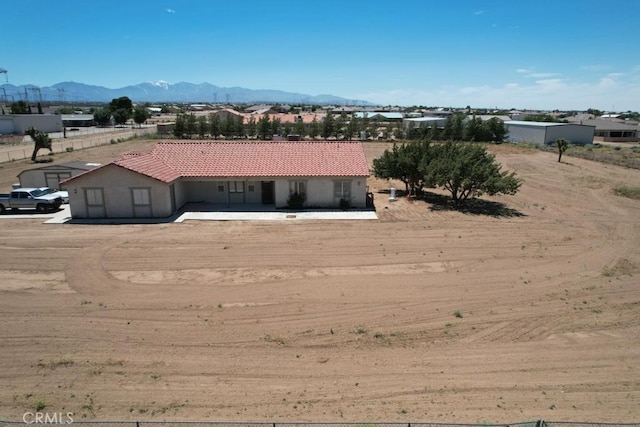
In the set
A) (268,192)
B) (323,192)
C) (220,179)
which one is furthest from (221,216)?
(323,192)

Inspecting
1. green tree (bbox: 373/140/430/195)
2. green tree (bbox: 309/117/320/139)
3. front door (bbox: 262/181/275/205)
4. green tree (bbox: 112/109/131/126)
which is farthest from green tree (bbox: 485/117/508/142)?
green tree (bbox: 112/109/131/126)

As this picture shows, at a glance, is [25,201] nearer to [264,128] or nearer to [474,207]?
[474,207]

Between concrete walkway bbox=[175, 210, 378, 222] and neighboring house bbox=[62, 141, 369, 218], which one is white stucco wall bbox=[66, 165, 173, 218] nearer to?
neighboring house bbox=[62, 141, 369, 218]

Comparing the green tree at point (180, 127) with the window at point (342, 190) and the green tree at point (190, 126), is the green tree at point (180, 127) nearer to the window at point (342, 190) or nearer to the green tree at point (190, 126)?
the green tree at point (190, 126)

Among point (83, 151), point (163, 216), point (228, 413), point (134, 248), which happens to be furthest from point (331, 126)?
point (228, 413)

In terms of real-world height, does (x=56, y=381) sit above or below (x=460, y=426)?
below

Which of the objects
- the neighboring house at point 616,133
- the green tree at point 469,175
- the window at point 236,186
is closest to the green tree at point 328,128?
the neighboring house at point 616,133

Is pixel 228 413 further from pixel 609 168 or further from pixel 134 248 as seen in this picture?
pixel 609 168
